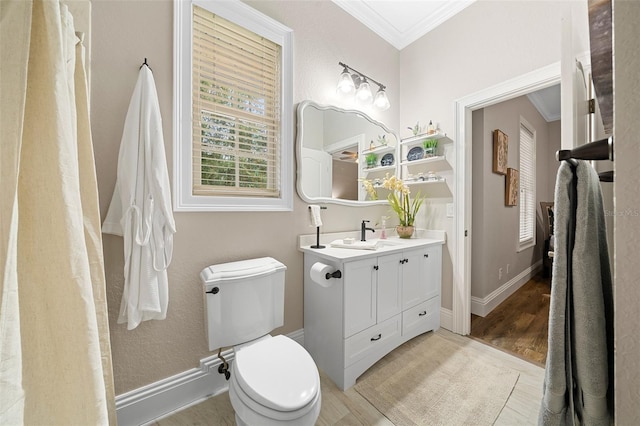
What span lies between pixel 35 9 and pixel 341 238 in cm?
191

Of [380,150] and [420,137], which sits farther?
[380,150]

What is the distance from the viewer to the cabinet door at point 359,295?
1.52 meters

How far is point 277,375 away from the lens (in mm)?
1056

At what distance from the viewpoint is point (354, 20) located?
2.27 metres

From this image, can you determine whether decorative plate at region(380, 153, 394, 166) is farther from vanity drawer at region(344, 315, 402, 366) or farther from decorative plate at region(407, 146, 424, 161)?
vanity drawer at region(344, 315, 402, 366)

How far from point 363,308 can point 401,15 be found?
8.62 ft

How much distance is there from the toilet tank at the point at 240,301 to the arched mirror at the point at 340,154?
2.30 ft

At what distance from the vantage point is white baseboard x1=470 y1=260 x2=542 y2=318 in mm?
2533

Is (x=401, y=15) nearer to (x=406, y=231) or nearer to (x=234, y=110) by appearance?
(x=234, y=110)

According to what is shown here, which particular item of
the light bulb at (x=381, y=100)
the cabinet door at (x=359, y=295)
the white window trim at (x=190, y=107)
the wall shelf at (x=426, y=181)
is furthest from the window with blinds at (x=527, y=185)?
the white window trim at (x=190, y=107)

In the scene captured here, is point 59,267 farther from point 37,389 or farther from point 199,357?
point 199,357

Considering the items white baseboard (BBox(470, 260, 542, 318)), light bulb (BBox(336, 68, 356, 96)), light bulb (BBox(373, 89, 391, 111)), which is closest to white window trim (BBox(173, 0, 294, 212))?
light bulb (BBox(336, 68, 356, 96))

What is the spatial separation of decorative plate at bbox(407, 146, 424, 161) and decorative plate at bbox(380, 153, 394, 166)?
17 cm

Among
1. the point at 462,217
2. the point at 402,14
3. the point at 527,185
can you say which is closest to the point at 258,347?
the point at 462,217
